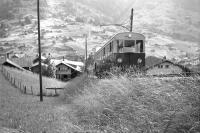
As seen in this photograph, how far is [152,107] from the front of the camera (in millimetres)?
6184

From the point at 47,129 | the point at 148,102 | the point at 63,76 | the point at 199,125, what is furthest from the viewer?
the point at 63,76

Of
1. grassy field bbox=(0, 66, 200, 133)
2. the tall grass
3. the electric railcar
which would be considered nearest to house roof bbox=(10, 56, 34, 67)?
the electric railcar

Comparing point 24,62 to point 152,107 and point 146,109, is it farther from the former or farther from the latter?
point 146,109

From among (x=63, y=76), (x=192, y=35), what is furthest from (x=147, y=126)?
(x=192, y=35)

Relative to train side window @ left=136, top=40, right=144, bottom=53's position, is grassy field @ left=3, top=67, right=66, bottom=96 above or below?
below

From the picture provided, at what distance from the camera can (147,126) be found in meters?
5.25

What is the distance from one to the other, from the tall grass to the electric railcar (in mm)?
9091

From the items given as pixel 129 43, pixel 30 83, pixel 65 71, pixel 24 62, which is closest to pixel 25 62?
pixel 24 62

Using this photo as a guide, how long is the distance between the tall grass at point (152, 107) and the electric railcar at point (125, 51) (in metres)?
9.09

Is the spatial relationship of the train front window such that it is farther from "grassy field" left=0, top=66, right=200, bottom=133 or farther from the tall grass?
the tall grass

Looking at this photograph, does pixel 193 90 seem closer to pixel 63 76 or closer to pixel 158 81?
pixel 158 81

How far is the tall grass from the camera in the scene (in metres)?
5.05

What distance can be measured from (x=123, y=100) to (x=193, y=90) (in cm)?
240

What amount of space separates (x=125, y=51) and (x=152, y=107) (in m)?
12.4
